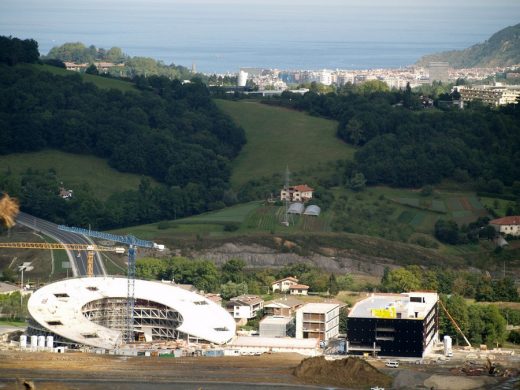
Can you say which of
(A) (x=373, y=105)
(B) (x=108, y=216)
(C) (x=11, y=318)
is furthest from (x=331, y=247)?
(A) (x=373, y=105)

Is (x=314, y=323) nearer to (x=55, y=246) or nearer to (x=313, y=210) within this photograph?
(x=55, y=246)

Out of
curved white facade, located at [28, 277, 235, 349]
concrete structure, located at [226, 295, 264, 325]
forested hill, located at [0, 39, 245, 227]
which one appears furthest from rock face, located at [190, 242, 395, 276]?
curved white facade, located at [28, 277, 235, 349]

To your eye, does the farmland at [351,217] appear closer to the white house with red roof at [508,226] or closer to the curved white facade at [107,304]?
the white house with red roof at [508,226]

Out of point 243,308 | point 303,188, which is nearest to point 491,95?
point 303,188

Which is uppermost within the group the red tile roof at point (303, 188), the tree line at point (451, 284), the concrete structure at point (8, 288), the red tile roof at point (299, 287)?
the red tile roof at point (303, 188)

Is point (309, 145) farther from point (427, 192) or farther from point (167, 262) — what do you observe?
point (167, 262)

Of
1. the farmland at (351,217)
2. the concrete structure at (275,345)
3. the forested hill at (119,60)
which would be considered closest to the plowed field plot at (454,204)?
the farmland at (351,217)
